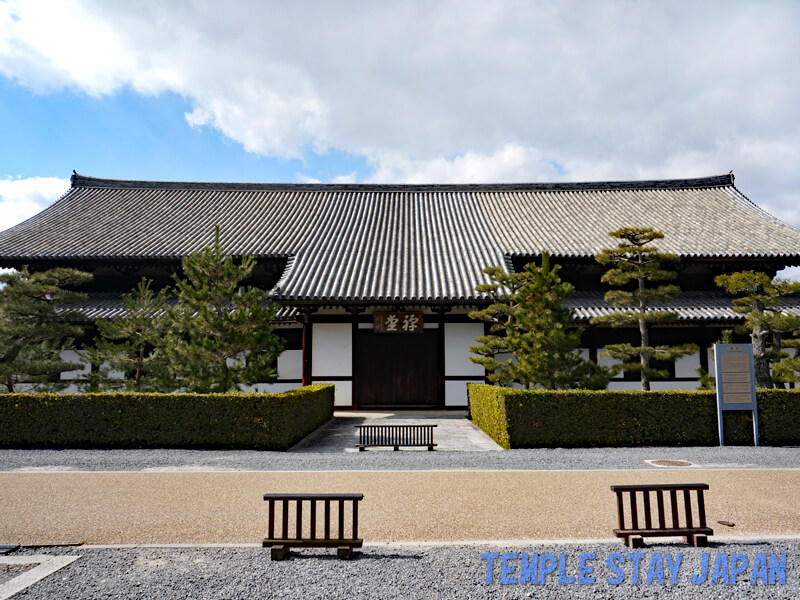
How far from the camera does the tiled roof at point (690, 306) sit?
15961 millimetres

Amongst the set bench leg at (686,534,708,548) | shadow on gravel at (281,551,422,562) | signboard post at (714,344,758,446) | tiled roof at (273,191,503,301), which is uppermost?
tiled roof at (273,191,503,301)

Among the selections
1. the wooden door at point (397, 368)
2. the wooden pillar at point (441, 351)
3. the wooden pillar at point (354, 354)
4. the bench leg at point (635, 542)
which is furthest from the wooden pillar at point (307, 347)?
the bench leg at point (635, 542)

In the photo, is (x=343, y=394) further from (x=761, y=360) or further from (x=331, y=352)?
(x=761, y=360)

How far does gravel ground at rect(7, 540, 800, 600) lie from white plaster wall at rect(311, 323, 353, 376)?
11204 mm

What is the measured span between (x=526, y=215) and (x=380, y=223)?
254 inches

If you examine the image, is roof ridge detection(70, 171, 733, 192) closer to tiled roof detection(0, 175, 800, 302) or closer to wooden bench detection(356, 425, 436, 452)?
tiled roof detection(0, 175, 800, 302)

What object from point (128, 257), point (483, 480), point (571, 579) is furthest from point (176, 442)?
point (128, 257)

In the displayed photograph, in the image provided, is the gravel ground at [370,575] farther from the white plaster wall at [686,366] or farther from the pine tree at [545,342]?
the white plaster wall at [686,366]

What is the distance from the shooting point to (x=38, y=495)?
6660 mm

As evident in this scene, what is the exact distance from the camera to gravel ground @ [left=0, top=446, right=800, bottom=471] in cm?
823

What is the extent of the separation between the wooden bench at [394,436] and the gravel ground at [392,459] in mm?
412

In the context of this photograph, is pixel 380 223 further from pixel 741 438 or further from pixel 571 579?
pixel 571 579

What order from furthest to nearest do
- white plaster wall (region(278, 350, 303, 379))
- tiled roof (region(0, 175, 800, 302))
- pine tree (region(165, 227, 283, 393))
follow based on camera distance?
tiled roof (region(0, 175, 800, 302))
white plaster wall (region(278, 350, 303, 379))
pine tree (region(165, 227, 283, 393))

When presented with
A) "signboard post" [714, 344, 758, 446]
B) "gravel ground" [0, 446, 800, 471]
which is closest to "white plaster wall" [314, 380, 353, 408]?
"gravel ground" [0, 446, 800, 471]
